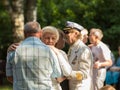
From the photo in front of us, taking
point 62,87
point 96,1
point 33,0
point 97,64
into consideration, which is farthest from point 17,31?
point 62,87

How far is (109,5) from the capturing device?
2123 cm

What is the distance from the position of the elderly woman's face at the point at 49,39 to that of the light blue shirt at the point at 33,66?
262 millimetres

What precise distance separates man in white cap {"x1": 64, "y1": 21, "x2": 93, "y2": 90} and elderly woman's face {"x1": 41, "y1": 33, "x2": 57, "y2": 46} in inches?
19.5

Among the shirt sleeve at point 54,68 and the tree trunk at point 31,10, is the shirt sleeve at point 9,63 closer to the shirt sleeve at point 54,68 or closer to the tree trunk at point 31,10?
the shirt sleeve at point 54,68

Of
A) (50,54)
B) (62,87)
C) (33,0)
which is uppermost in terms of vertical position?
(33,0)

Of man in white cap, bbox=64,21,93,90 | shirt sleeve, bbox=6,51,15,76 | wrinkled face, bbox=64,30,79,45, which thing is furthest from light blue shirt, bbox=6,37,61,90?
wrinkled face, bbox=64,30,79,45

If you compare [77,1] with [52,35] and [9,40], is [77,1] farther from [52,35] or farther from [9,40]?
[52,35]

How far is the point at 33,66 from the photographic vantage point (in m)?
6.33

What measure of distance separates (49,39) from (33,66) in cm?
50

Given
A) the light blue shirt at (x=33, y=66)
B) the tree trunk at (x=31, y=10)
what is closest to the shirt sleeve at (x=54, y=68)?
the light blue shirt at (x=33, y=66)

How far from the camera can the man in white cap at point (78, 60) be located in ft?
23.0

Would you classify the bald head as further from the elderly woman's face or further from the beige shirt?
the beige shirt

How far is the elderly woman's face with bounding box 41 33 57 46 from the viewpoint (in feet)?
21.9

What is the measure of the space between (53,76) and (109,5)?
1499 cm
